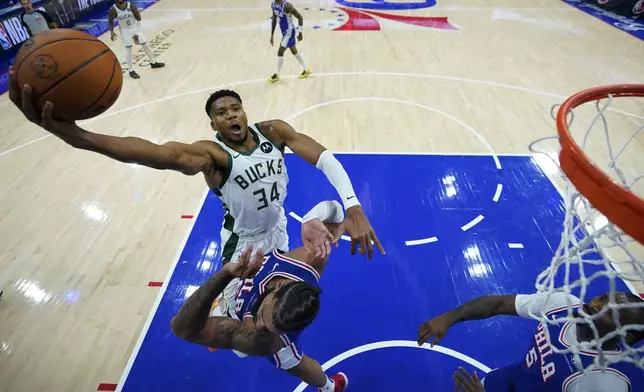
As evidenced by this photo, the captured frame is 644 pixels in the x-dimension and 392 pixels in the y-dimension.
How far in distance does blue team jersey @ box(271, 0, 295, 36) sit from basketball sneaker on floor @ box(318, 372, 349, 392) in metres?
6.84

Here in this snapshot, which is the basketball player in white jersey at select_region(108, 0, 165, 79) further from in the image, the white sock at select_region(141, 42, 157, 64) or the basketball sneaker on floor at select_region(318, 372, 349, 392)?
the basketball sneaker on floor at select_region(318, 372, 349, 392)

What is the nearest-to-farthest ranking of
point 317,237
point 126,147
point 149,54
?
point 126,147 → point 317,237 → point 149,54

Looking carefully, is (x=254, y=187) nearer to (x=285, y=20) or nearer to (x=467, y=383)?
(x=467, y=383)

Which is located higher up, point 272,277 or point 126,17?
point 272,277

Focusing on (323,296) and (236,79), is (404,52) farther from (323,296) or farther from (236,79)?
(323,296)

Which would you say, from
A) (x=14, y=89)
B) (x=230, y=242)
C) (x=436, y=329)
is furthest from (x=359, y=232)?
(x=14, y=89)

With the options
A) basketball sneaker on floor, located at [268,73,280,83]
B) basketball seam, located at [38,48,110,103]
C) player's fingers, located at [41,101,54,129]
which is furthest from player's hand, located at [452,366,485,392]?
basketball sneaker on floor, located at [268,73,280,83]

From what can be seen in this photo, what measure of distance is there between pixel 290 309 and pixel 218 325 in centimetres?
58

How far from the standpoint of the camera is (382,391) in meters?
3.05

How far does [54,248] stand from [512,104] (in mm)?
7586

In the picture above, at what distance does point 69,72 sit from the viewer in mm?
2033

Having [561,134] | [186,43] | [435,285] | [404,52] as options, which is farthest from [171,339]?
[186,43]

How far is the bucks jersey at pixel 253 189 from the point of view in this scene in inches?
108

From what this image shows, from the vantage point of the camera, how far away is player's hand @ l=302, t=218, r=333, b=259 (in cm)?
225
